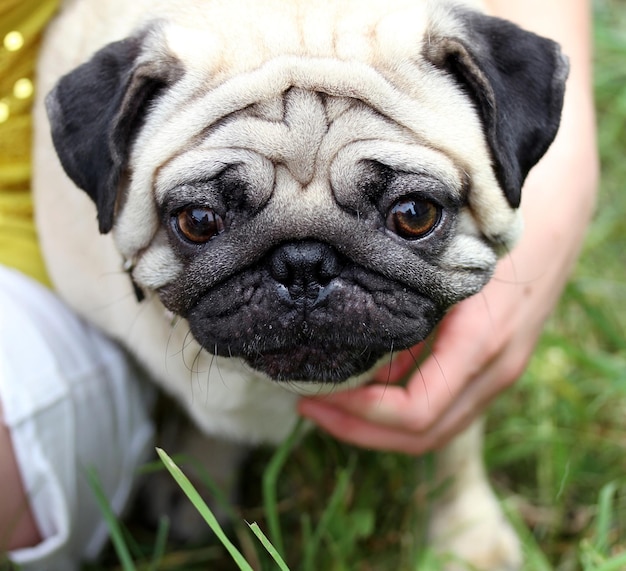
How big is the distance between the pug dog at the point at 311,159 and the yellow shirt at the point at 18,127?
20.6 inches

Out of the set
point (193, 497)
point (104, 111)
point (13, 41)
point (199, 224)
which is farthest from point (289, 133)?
point (13, 41)

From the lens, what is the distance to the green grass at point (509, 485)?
214cm

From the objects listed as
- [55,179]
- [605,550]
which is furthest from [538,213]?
[55,179]

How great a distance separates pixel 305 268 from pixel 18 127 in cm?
100

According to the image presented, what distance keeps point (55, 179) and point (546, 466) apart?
4.77 ft

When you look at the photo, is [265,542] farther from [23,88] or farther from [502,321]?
[23,88]

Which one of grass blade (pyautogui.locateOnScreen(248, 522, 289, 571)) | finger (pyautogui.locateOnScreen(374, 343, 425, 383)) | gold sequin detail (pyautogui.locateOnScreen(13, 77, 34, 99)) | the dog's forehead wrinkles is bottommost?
finger (pyautogui.locateOnScreen(374, 343, 425, 383))

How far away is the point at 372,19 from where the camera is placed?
5.20ft

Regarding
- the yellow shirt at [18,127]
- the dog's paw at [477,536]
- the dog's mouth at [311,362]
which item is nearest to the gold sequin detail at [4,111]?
the yellow shirt at [18,127]

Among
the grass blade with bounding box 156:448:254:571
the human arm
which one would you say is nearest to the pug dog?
the grass blade with bounding box 156:448:254:571

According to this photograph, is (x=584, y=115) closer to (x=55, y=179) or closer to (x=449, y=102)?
(x=449, y=102)

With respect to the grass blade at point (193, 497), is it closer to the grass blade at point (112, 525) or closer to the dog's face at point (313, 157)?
the dog's face at point (313, 157)

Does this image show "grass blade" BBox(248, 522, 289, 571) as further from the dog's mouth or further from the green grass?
the green grass

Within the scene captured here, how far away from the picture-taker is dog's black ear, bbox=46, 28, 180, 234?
5.08 ft
